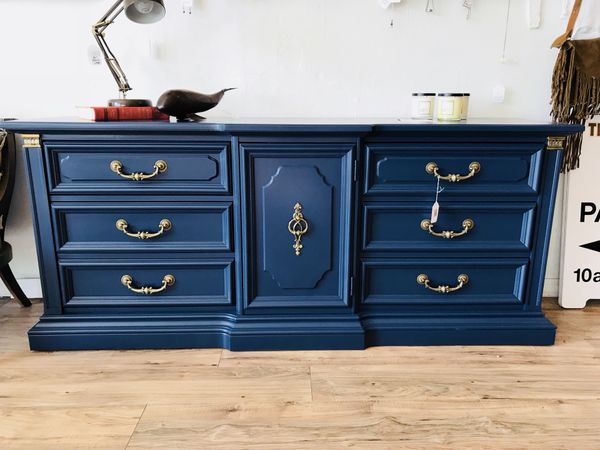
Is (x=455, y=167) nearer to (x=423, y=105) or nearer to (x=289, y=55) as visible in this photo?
(x=423, y=105)

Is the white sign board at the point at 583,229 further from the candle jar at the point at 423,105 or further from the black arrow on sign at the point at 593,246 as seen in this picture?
the candle jar at the point at 423,105

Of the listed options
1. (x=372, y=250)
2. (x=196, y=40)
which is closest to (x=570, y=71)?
(x=372, y=250)

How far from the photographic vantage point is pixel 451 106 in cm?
181

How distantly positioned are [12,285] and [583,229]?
8.47 feet

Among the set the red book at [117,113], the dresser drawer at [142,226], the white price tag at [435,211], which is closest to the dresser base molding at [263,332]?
the dresser drawer at [142,226]

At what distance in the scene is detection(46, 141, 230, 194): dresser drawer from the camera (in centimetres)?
164

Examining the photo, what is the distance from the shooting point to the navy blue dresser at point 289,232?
1644 millimetres

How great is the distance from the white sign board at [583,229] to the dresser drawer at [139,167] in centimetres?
157

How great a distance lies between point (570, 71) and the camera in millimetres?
1927

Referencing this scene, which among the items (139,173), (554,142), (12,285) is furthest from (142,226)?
(554,142)

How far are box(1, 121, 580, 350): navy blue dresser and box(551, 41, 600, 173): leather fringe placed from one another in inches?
14.6

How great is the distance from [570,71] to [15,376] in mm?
2381

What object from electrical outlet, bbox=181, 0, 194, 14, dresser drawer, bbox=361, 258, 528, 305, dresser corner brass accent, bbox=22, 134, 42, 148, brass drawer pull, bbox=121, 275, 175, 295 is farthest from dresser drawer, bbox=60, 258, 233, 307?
electrical outlet, bbox=181, 0, 194, 14

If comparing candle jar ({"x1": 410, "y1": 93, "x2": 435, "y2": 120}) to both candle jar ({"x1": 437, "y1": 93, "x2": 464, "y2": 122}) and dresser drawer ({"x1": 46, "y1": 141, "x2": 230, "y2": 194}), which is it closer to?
candle jar ({"x1": 437, "y1": 93, "x2": 464, "y2": 122})
